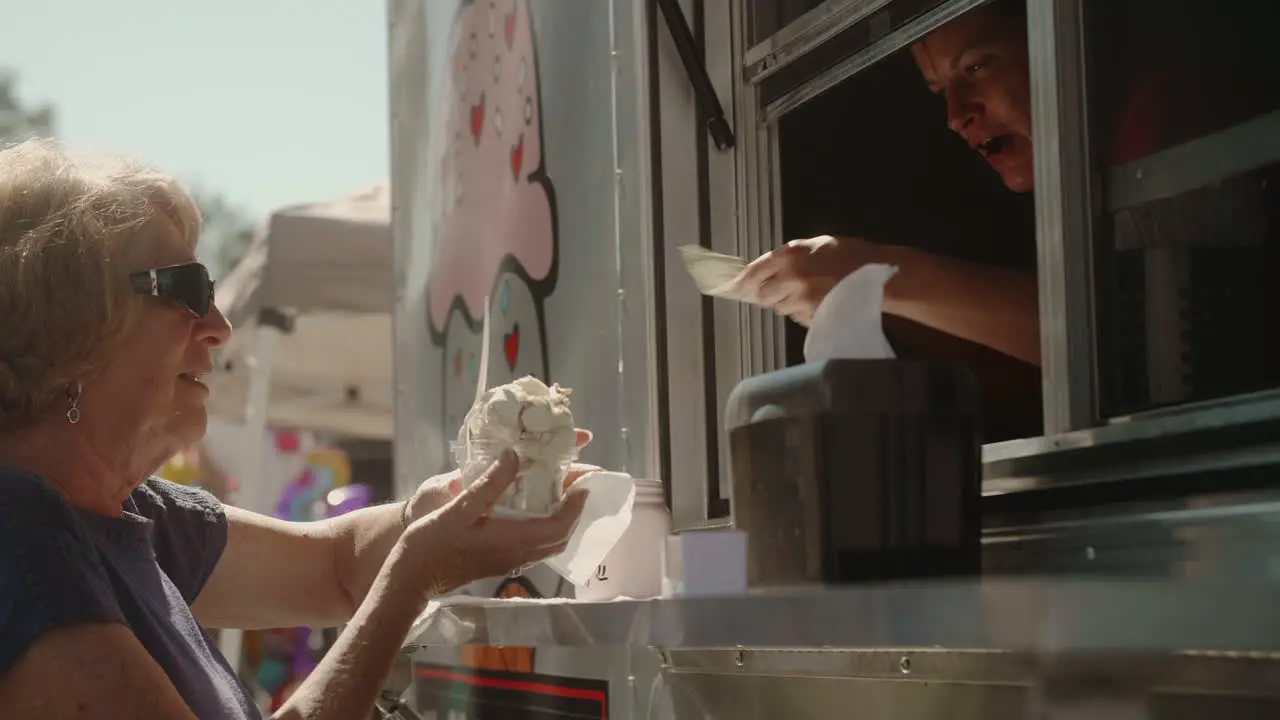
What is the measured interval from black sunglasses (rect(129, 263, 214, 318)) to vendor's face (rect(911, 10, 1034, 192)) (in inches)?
51.8

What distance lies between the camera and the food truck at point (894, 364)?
3.80 ft

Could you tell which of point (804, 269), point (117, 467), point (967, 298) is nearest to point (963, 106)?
point (967, 298)

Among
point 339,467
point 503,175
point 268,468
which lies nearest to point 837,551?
point 503,175

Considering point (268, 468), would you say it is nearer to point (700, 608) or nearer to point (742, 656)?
point (742, 656)

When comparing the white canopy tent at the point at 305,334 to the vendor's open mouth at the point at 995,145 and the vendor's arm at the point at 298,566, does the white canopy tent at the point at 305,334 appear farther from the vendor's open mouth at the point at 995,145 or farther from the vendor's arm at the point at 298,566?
the vendor's open mouth at the point at 995,145

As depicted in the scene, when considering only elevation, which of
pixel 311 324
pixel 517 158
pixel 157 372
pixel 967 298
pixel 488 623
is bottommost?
pixel 488 623

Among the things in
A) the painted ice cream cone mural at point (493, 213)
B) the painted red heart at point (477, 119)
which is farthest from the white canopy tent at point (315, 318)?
the painted red heart at point (477, 119)

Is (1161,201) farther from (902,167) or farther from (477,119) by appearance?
(477,119)

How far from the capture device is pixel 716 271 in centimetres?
201

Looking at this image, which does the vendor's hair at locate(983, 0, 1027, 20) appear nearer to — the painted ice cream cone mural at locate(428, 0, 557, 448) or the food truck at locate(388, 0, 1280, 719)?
the food truck at locate(388, 0, 1280, 719)

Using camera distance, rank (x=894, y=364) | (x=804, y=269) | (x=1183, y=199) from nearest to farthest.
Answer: (x=894, y=364), (x=1183, y=199), (x=804, y=269)

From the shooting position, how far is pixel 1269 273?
146cm

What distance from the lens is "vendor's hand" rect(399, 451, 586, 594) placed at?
195cm

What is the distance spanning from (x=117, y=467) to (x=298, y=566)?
0.65m
